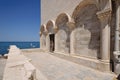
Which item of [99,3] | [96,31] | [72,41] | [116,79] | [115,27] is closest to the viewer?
[116,79]

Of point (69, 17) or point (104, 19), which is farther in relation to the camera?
point (69, 17)

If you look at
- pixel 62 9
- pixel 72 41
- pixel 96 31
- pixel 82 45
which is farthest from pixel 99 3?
pixel 62 9

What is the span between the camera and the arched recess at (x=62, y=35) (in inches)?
301

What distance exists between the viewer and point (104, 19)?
4.61 m

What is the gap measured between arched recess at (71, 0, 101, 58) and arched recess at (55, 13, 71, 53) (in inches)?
33.3

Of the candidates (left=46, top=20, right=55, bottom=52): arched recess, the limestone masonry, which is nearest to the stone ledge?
the limestone masonry

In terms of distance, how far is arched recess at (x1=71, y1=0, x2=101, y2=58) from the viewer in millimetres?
5234

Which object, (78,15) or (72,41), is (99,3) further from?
(72,41)

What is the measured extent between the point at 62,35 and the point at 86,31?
2.79m

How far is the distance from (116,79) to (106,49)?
4.08 ft

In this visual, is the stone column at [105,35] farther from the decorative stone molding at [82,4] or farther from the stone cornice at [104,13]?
the decorative stone molding at [82,4]

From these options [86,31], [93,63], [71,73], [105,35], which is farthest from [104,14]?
[71,73]

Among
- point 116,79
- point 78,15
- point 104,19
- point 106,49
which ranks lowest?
point 116,79

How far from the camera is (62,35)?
832 centimetres
